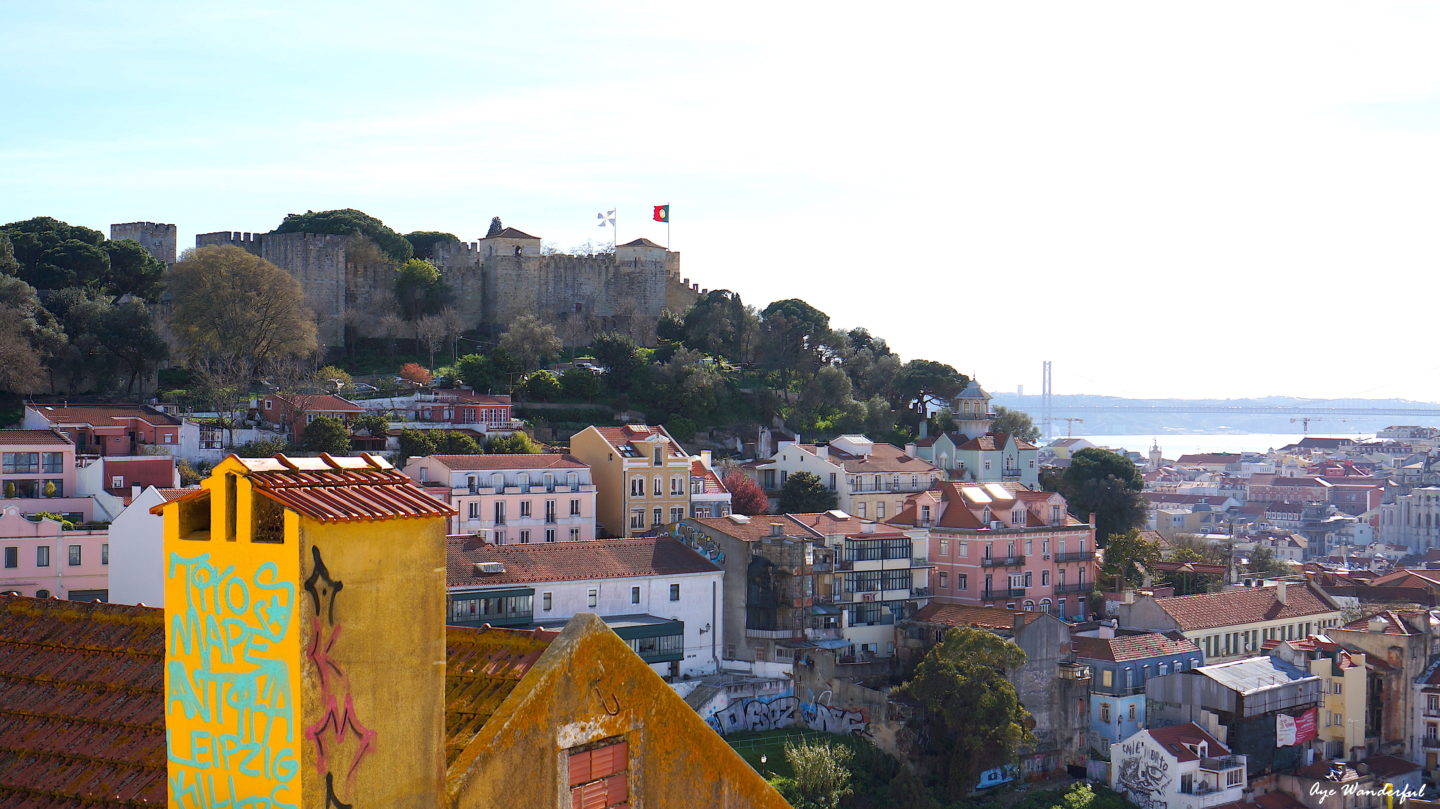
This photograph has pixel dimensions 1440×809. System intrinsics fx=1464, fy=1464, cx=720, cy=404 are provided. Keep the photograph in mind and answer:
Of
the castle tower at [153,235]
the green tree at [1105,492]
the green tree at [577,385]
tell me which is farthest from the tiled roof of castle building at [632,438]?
the castle tower at [153,235]

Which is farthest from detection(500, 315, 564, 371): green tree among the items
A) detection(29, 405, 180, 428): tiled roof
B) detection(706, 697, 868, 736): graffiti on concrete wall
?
detection(706, 697, 868, 736): graffiti on concrete wall

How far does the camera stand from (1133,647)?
38469 millimetres

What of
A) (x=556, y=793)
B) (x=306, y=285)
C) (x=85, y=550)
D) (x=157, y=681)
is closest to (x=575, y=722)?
(x=556, y=793)

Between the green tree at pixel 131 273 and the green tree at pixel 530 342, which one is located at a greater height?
the green tree at pixel 131 273

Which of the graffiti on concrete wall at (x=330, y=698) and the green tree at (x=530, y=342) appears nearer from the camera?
the graffiti on concrete wall at (x=330, y=698)

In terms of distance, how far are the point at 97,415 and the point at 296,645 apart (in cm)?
4203

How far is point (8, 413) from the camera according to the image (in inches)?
1774

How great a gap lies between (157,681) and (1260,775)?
34804mm

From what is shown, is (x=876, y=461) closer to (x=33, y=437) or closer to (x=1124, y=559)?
(x=1124, y=559)

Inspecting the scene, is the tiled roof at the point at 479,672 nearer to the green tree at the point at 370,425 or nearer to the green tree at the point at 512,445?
the green tree at the point at 512,445

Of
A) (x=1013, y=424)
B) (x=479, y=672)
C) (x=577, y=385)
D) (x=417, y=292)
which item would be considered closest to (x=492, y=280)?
(x=417, y=292)

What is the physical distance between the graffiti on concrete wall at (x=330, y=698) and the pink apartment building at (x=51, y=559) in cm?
2990

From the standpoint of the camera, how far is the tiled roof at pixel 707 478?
45.4 metres

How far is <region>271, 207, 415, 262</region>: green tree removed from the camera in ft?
207
